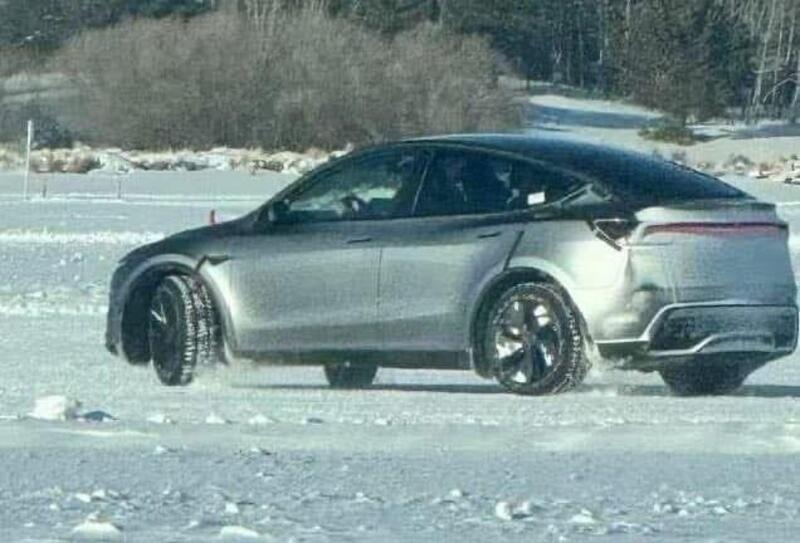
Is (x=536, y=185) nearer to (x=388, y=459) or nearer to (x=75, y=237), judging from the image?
(x=388, y=459)

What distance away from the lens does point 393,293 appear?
41.8 ft

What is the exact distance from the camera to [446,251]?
12.6 meters

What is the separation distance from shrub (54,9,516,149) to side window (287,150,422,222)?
2229 inches

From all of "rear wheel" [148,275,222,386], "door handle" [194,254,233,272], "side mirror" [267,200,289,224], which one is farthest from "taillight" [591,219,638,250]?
"rear wheel" [148,275,222,386]

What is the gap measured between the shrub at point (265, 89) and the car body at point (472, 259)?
56.7 metres

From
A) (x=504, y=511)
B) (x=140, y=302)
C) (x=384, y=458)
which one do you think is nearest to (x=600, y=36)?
(x=140, y=302)

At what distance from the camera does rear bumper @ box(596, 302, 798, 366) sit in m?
12.1

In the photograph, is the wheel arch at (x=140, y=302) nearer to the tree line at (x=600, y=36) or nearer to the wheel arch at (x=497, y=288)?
the wheel arch at (x=497, y=288)

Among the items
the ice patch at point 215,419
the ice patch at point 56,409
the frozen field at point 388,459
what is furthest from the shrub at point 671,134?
the ice patch at point 56,409

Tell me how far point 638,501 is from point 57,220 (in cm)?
2381

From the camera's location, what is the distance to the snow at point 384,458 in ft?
27.2

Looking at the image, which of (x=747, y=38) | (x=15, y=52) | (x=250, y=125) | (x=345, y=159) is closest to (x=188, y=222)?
(x=345, y=159)

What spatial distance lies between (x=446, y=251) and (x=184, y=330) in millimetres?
1586

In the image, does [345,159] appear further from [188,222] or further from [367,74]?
[367,74]
